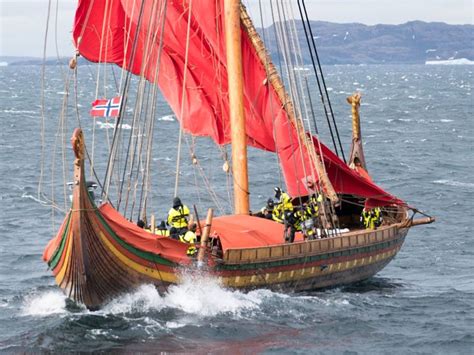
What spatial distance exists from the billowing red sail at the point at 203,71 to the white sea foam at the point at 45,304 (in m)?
6.74

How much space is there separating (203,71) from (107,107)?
5.82 metres

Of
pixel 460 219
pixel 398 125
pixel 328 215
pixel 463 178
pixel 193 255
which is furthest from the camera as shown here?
pixel 398 125

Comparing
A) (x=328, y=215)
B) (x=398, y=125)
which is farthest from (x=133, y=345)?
(x=398, y=125)

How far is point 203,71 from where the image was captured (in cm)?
3681

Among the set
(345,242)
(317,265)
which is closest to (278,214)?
(345,242)

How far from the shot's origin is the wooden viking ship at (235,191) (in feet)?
89.0

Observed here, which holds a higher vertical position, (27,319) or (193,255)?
(193,255)

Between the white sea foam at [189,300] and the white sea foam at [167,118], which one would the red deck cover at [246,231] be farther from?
the white sea foam at [167,118]

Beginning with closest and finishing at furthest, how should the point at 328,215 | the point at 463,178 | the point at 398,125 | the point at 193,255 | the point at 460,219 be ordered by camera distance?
the point at 193,255
the point at 328,215
the point at 460,219
the point at 463,178
the point at 398,125

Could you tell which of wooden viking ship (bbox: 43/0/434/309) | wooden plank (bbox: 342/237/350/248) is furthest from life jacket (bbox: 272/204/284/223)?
wooden plank (bbox: 342/237/350/248)

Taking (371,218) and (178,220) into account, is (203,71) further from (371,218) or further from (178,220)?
(178,220)

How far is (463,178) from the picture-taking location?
6319 cm

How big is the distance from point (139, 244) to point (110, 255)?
2.74 feet

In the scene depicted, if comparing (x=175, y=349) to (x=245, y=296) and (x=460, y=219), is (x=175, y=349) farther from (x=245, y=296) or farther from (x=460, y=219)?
(x=460, y=219)
